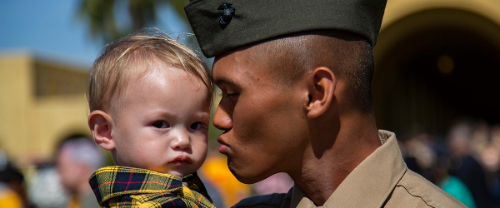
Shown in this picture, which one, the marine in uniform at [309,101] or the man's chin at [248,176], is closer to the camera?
the marine in uniform at [309,101]

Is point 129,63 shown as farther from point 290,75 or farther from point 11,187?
point 11,187

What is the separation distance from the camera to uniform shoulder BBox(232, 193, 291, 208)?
2.01 meters

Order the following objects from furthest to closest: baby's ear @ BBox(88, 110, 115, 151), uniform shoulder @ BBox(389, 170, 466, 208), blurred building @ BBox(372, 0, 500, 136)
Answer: blurred building @ BBox(372, 0, 500, 136) → baby's ear @ BBox(88, 110, 115, 151) → uniform shoulder @ BBox(389, 170, 466, 208)

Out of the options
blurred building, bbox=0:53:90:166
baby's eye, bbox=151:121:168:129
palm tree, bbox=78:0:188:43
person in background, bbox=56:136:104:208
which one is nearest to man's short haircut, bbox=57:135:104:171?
person in background, bbox=56:136:104:208

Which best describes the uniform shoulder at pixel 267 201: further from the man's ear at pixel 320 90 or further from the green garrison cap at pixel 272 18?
the green garrison cap at pixel 272 18

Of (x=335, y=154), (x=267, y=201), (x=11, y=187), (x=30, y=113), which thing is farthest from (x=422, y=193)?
(x=30, y=113)

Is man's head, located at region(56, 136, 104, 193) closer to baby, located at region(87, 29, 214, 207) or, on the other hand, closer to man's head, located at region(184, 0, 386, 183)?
baby, located at region(87, 29, 214, 207)

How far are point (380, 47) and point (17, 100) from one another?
17.3 metres

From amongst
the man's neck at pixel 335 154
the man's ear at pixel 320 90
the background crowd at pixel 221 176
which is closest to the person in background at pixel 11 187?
the background crowd at pixel 221 176

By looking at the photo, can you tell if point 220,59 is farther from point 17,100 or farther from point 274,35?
point 17,100

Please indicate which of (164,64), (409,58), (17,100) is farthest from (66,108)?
(164,64)

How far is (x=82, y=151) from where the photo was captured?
431 centimetres

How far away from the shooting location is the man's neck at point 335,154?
166 cm

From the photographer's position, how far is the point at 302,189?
5.84 ft
